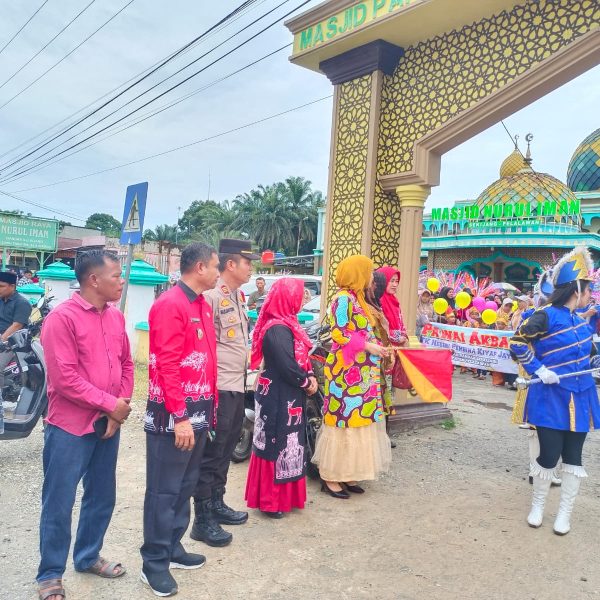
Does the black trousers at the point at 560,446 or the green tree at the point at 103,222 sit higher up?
the green tree at the point at 103,222

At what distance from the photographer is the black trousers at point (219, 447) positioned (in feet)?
10.5

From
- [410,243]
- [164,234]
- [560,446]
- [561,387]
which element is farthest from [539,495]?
[164,234]

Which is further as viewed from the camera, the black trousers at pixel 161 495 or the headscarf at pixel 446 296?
the headscarf at pixel 446 296

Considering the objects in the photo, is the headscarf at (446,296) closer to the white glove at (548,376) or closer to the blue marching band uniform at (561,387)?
the blue marching band uniform at (561,387)

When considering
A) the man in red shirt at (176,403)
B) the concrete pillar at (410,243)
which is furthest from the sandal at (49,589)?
the concrete pillar at (410,243)

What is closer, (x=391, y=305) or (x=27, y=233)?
(x=391, y=305)

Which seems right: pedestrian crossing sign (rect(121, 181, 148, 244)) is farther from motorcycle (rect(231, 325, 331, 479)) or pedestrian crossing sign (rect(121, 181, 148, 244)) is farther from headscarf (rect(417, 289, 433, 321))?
headscarf (rect(417, 289, 433, 321))

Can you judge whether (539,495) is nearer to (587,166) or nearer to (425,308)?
(425,308)

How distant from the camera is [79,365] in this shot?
250cm

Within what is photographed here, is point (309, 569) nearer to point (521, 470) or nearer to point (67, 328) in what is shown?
point (67, 328)

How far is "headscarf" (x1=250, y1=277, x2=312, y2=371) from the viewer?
347cm

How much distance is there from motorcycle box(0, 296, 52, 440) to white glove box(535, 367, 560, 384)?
3.86 meters

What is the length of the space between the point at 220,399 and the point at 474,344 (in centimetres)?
744

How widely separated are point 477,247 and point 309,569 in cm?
2061
